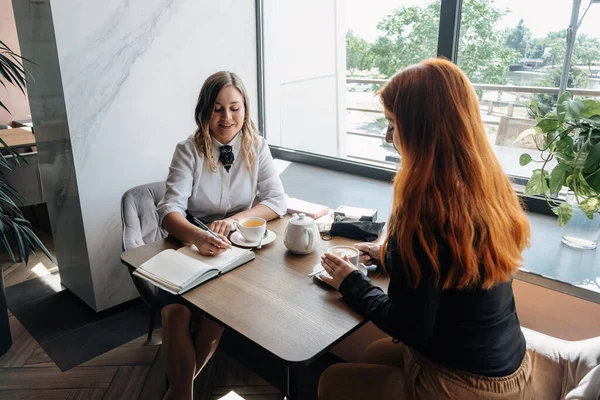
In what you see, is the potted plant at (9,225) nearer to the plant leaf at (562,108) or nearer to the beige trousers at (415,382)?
the beige trousers at (415,382)

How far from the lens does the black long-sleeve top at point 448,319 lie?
974 mm

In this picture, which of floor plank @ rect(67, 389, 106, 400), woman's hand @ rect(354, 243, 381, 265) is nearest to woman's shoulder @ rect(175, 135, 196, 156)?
woman's hand @ rect(354, 243, 381, 265)

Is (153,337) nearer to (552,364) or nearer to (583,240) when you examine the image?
(552,364)

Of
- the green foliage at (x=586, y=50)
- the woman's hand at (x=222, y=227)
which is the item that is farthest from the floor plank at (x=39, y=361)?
the green foliage at (x=586, y=50)

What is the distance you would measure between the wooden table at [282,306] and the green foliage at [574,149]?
0.59 metres

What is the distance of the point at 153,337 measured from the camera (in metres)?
2.24

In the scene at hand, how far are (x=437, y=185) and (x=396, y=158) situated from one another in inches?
54.2

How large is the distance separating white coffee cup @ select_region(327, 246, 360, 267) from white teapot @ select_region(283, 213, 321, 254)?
64 millimetres

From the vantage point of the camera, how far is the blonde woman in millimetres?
1551

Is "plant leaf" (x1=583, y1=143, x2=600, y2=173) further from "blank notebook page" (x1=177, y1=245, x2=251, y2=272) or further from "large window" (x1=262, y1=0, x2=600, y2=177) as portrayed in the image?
"blank notebook page" (x1=177, y1=245, x2=251, y2=272)

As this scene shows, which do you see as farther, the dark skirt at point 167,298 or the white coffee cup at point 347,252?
the dark skirt at point 167,298

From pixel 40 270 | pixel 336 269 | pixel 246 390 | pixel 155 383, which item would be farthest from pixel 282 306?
pixel 40 270

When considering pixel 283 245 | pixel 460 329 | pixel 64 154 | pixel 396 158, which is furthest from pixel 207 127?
pixel 460 329

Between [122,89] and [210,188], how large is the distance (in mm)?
782
